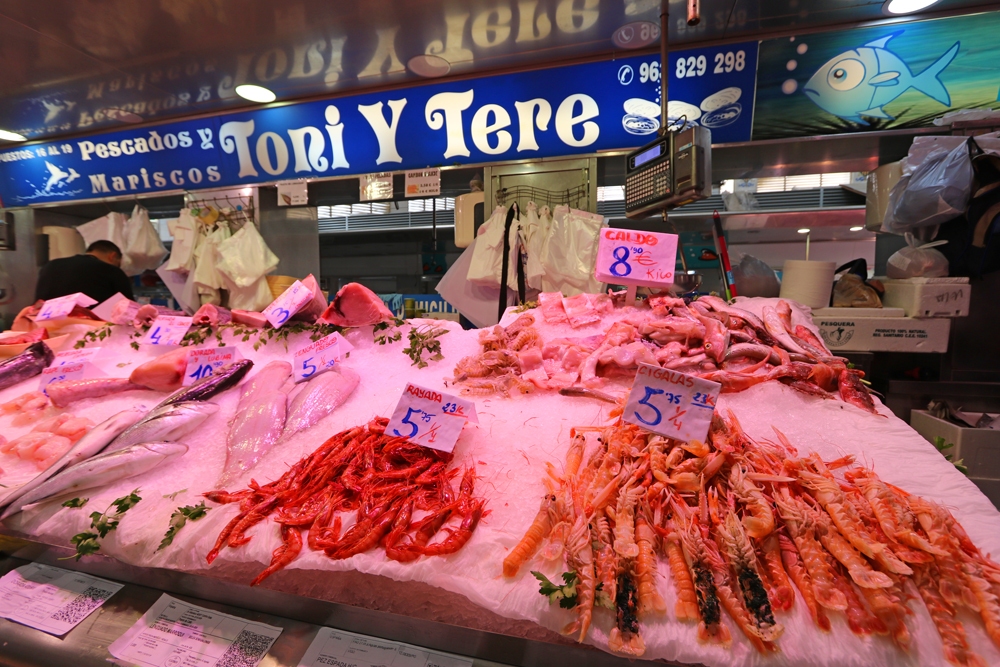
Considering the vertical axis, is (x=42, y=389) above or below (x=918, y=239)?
below

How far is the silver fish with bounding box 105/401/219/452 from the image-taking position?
1.53 m

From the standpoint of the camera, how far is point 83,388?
6.55ft

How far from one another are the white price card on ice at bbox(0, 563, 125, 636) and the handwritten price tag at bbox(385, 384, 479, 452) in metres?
0.86

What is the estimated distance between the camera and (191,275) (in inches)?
201

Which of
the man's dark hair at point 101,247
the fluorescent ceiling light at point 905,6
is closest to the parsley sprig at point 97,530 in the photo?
the man's dark hair at point 101,247

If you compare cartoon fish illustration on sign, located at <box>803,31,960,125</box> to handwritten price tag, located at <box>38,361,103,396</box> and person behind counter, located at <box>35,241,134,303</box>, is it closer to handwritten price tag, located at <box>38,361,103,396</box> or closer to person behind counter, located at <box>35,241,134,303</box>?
handwritten price tag, located at <box>38,361,103,396</box>

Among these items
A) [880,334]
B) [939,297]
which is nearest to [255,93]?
[880,334]

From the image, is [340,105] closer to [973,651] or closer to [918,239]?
[918,239]

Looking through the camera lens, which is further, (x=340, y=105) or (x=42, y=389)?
(x=340, y=105)

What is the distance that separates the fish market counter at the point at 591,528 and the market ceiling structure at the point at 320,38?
11.1 ft

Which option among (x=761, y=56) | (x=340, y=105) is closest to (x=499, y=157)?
(x=340, y=105)

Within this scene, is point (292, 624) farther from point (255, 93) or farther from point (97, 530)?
point (255, 93)

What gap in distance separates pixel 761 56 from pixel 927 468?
13.4 ft

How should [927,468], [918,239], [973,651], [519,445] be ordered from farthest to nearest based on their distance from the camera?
1. [918,239]
2. [519,445]
3. [927,468]
4. [973,651]
